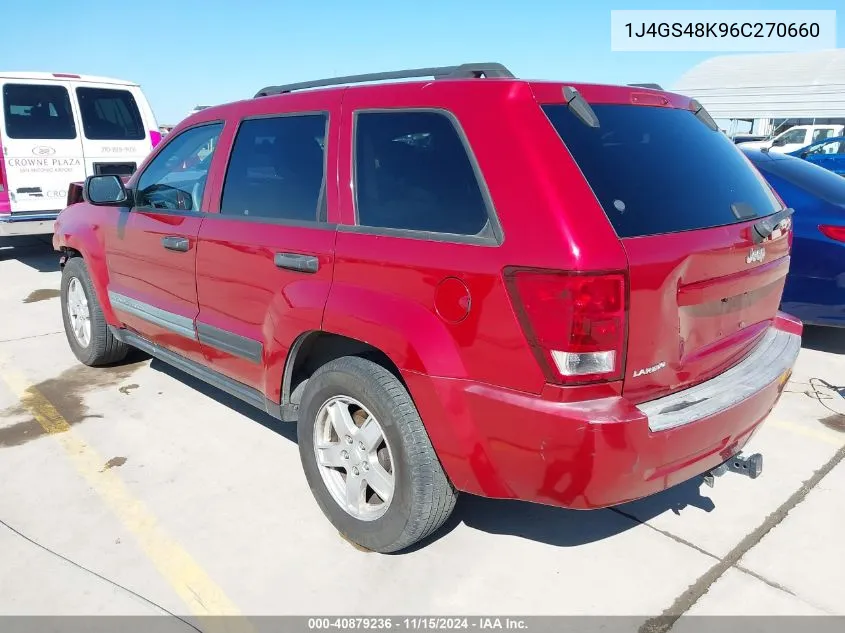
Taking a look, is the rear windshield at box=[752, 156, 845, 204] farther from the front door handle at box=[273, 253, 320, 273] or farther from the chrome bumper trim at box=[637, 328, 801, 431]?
the front door handle at box=[273, 253, 320, 273]

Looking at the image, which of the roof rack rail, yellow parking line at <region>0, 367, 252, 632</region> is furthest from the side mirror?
yellow parking line at <region>0, 367, 252, 632</region>

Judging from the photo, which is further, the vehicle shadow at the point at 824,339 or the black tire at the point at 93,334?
the vehicle shadow at the point at 824,339

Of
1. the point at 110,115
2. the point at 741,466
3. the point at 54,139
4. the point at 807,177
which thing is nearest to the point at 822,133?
the point at 807,177

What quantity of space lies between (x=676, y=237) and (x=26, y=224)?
26.5 ft

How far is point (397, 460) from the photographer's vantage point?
2.58m

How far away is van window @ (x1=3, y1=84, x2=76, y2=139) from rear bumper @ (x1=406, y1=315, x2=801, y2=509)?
7743 mm

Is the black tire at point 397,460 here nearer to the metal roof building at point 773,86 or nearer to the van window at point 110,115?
the van window at point 110,115

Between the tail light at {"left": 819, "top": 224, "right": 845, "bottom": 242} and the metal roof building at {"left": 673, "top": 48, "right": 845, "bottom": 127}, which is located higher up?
the metal roof building at {"left": 673, "top": 48, "right": 845, "bottom": 127}

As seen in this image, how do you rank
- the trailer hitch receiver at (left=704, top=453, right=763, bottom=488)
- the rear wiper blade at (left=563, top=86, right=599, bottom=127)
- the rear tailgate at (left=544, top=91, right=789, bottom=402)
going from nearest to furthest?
the rear tailgate at (left=544, top=91, right=789, bottom=402) < the rear wiper blade at (left=563, top=86, right=599, bottom=127) < the trailer hitch receiver at (left=704, top=453, right=763, bottom=488)

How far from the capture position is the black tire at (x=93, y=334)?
480cm

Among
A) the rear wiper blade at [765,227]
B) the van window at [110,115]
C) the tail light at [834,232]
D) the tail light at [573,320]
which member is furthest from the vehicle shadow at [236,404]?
the van window at [110,115]

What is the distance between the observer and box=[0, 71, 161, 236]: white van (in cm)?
794

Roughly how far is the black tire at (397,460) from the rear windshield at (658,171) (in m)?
1.03
